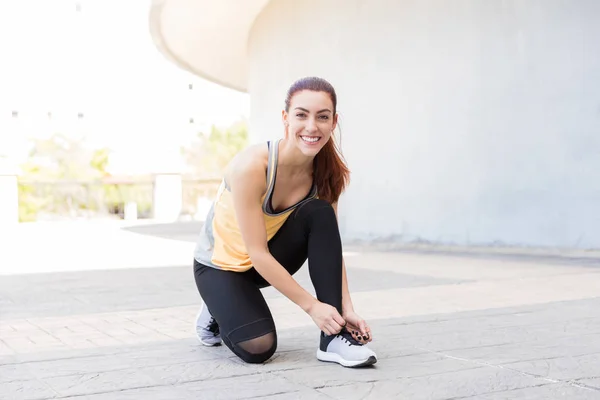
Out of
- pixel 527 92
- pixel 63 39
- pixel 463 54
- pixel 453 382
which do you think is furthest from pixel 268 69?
pixel 63 39

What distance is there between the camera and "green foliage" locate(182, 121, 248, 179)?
7569cm

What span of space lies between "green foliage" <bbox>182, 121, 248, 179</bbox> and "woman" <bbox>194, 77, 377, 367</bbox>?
71.3m

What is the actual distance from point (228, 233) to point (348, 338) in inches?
30.1

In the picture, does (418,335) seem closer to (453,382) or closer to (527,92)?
(453,382)

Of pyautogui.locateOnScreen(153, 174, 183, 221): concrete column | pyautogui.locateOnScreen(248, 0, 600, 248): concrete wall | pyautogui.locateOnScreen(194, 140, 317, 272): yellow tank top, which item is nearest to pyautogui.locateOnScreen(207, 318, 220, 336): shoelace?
pyautogui.locateOnScreen(194, 140, 317, 272): yellow tank top

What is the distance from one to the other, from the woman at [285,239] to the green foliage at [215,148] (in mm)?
71337

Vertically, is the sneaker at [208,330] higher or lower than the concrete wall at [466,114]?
lower

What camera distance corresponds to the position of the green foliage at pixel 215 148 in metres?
75.7

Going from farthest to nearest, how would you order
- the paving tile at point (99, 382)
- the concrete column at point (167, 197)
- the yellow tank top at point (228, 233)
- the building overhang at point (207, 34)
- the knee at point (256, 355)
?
the concrete column at point (167, 197), the building overhang at point (207, 34), the yellow tank top at point (228, 233), the knee at point (256, 355), the paving tile at point (99, 382)

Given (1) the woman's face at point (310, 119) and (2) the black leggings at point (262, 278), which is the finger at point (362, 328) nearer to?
(2) the black leggings at point (262, 278)

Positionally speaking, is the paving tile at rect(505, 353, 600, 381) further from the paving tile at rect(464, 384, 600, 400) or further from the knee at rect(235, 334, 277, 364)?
the knee at rect(235, 334, 277, 364)

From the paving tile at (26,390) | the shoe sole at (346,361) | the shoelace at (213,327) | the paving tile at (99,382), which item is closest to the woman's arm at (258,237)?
the shoe sole at (346,361)

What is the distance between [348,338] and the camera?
3445 mm

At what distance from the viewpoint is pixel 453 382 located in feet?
10.2
